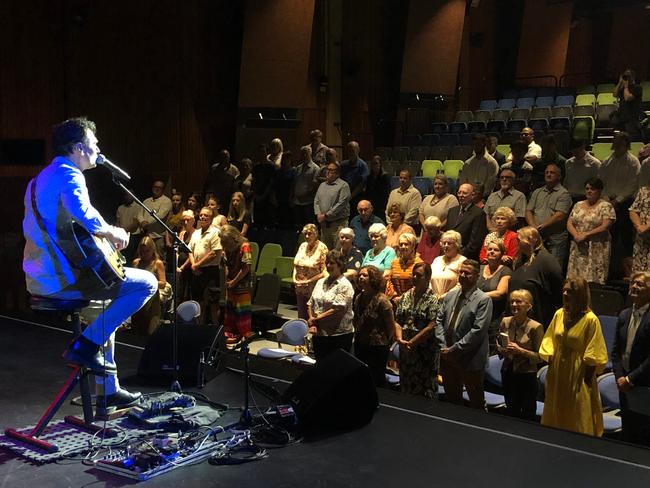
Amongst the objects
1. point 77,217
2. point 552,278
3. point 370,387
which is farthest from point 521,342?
point 77,217

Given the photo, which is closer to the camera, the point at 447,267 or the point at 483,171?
the point at 447,267

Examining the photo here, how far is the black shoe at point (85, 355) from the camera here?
3.34 m

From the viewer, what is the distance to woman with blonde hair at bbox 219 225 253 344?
22.2ft

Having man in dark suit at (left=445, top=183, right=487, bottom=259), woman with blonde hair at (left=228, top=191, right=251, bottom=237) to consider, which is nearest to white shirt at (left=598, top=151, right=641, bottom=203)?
man in dark suit at (left=445, top=183, right=487, bottom=259)

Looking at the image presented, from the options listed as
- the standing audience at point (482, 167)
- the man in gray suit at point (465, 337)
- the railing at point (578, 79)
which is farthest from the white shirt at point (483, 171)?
the railing at point (578, 79)

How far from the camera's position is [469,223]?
21.8ft

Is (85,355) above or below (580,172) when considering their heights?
below

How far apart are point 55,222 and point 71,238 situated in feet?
0.29

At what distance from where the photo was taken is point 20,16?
9789 millimetres

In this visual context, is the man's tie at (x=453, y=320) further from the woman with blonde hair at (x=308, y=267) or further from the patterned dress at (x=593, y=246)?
the woman with blonde hair at (x=308, y=267)

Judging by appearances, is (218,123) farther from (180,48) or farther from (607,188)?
(607,188)

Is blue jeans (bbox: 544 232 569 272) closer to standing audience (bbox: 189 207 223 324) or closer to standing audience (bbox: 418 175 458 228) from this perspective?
standing audience (bbox: 418 175 458 228)

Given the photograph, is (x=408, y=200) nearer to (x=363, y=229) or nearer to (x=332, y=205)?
(x=363, y=229)

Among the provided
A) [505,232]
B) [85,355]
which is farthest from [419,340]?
[85,355]
